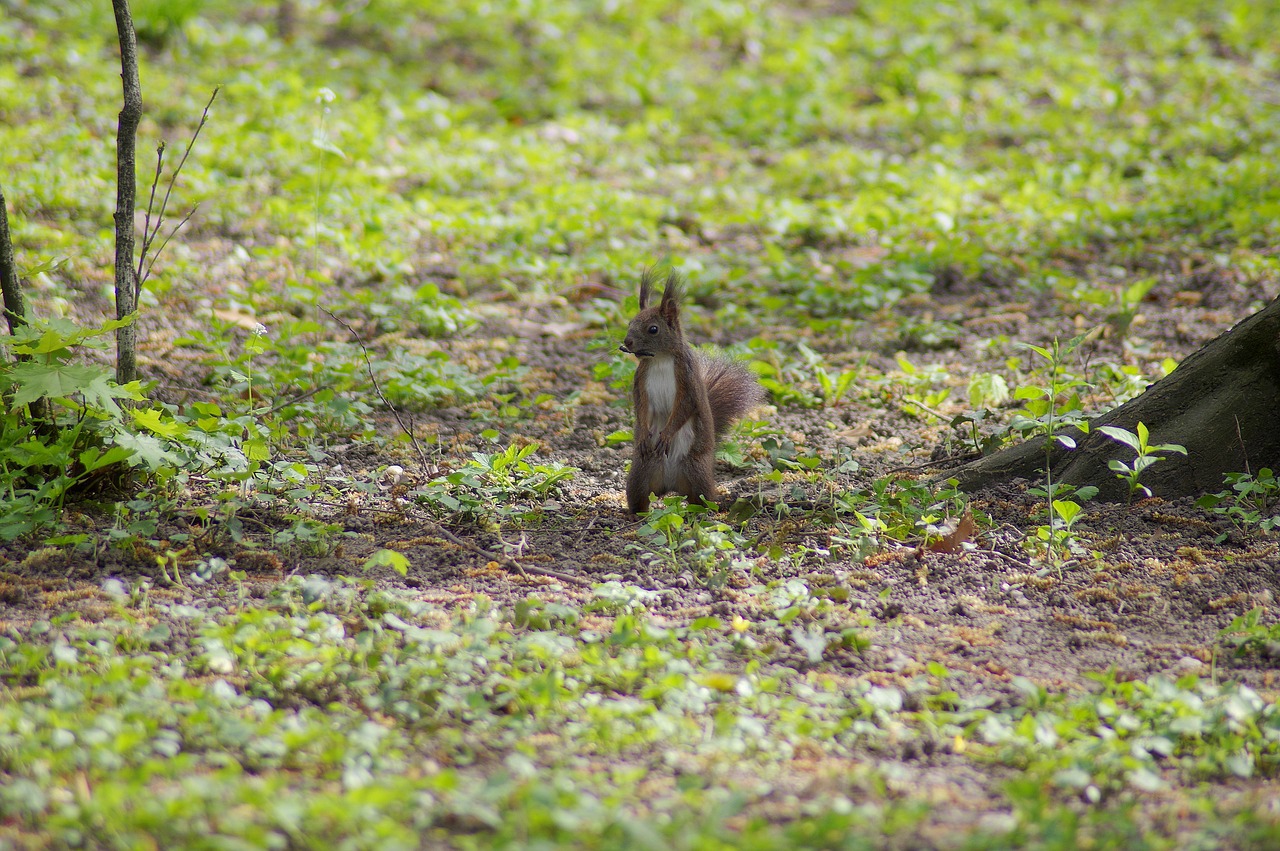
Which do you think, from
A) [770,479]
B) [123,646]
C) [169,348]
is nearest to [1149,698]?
[770,479]

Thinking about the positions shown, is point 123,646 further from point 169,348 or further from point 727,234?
point 727,234

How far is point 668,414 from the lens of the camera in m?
4.16

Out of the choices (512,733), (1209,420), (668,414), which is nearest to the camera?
(512,733)

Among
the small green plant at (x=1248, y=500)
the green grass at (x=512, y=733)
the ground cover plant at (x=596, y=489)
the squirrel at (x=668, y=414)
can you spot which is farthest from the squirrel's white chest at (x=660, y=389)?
the small green plant at (x=1248, y=500)

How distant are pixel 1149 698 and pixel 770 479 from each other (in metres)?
1.70

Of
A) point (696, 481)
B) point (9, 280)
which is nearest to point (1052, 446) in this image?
point (696, 481)

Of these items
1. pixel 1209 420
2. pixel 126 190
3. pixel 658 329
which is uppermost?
pixel 126 190

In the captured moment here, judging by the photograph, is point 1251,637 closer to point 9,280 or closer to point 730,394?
point 730,394

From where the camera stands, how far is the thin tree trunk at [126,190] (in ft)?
11.8

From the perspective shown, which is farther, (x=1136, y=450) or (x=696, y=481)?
(x=696, y=481)

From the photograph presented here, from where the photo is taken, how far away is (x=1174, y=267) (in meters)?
6.89

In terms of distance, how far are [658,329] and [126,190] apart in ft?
5.99

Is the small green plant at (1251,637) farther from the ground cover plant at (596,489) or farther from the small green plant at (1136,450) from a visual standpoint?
the small green plant at (1136,450)

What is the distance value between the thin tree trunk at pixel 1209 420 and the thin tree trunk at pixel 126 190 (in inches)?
126
